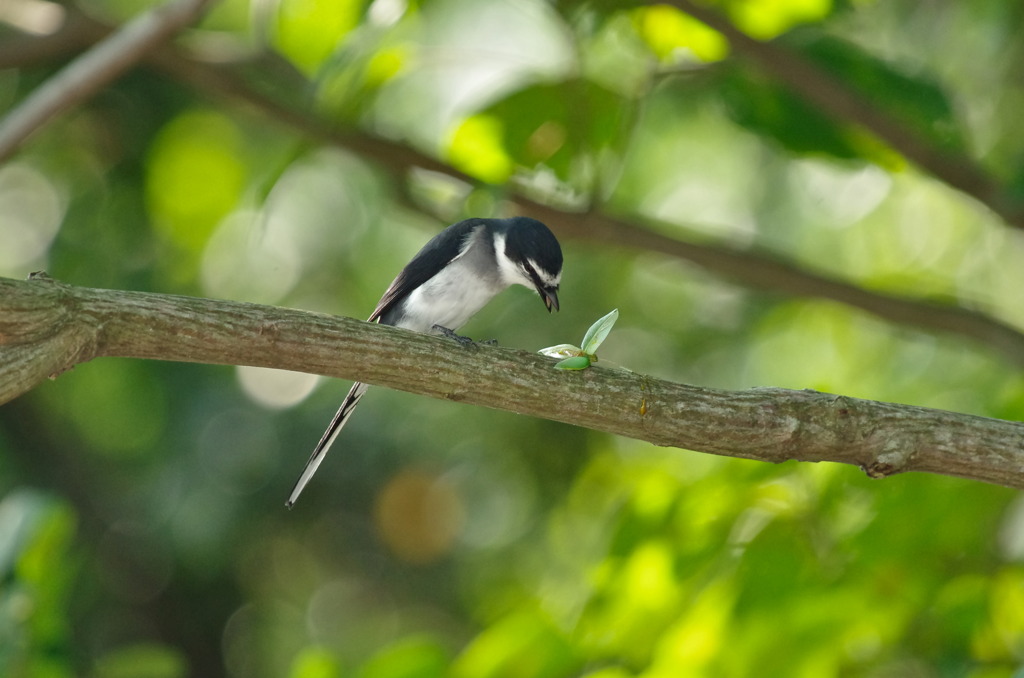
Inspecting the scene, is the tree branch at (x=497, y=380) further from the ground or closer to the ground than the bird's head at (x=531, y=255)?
further from the ground

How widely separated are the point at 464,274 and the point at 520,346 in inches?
102

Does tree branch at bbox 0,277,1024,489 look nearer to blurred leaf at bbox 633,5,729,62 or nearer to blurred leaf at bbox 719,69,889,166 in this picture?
blurred leaf at bbox 633,5,729,62

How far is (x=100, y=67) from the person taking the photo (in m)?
3.73

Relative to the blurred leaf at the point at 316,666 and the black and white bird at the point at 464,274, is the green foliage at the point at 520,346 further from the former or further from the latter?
the black and white bird at the point at 464,274

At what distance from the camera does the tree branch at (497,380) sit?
2129 mm

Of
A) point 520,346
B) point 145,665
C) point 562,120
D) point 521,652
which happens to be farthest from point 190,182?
Answer: point 521,652

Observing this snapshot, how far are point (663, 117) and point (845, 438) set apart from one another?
501cm

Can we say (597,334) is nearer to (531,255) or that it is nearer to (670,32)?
(531,255)

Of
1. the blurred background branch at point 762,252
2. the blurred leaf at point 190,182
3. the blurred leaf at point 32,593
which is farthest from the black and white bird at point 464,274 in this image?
the blurred leaf at point 190,182

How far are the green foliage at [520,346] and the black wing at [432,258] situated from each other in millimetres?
179

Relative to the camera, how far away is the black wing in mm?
4086

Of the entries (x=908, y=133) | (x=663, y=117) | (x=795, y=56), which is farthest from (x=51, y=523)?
(x=663, y=117)

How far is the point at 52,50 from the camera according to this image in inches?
192

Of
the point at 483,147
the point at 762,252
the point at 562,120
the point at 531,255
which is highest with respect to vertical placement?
the point at 562,120
